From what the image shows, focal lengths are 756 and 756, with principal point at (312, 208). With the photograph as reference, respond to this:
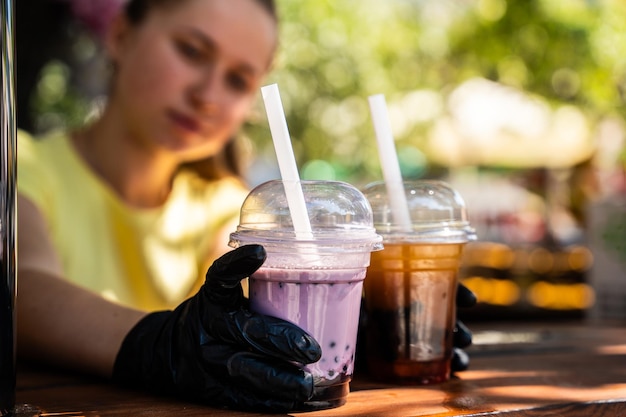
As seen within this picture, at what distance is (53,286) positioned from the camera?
51.8 inches

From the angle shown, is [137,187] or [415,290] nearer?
[415,290]

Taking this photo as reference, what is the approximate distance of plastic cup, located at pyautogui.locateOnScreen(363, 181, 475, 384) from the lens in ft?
3.69

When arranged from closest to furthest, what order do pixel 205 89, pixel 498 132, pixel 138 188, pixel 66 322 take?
pixel 66 322, pixel 205 89, pixel 138 188, pixel 498 132

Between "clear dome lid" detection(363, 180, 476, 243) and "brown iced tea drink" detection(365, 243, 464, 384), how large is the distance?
0.02 metres

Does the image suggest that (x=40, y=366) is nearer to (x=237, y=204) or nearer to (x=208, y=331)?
(x=208, y=331)

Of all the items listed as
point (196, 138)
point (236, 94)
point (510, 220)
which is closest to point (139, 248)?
point (196, 138)

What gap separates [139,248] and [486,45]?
4943 mm

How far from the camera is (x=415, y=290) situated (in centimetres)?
112

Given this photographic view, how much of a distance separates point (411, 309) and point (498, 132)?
745 centimetres

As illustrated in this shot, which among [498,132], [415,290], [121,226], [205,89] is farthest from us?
[498,132]

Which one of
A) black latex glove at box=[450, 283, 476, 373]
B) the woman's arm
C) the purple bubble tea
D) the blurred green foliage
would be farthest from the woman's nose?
the blurred green foliage

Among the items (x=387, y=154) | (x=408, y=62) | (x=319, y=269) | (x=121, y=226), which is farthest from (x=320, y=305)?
(x=408, y=62)

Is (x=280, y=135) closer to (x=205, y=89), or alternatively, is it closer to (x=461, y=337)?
Answer: (x=461, y=337)

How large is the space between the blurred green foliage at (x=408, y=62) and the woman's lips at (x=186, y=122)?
3.76 m
